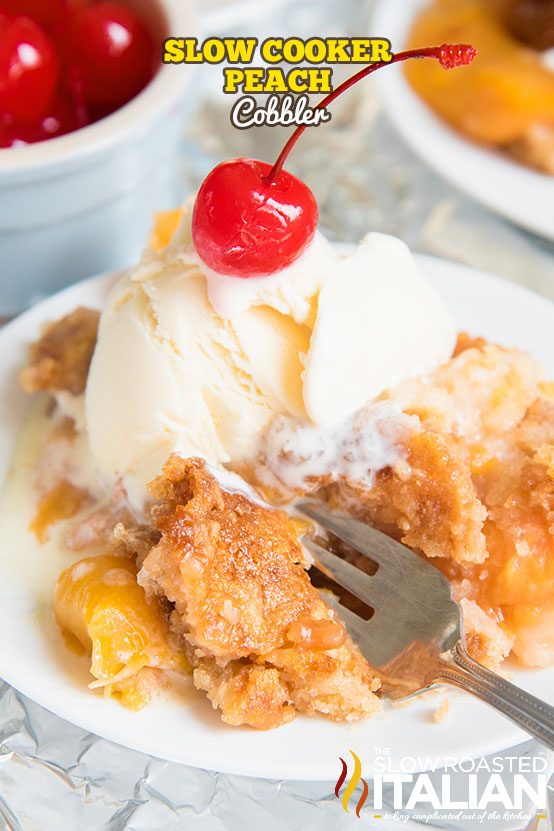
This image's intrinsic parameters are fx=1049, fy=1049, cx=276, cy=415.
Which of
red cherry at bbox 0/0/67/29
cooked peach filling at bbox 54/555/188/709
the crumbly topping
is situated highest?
red cherry at bbox 0/0/67/29

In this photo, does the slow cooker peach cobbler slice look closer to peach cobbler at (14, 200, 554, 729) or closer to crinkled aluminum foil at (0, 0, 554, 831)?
peach cobbler at (14, 200, 554, 729)

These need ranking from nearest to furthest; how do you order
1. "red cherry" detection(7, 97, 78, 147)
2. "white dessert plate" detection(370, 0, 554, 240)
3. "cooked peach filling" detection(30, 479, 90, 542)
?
"cooked peach filling" detection(30, 479, 90, 542) → "red cherry" detection(7, 97, 78, 147) → "white dessert plate" detection(370, 0, 554, 240)

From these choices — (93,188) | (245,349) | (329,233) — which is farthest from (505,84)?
(245,349)

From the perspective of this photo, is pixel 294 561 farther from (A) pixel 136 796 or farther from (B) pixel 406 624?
(A) pixel 136 796

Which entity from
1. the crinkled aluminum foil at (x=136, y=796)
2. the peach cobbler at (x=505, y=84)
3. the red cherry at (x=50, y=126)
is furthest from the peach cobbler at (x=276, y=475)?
the peach cobbler at (x=505, y=84)

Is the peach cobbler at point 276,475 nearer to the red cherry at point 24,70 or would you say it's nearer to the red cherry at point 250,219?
the red cherry at point 250,219

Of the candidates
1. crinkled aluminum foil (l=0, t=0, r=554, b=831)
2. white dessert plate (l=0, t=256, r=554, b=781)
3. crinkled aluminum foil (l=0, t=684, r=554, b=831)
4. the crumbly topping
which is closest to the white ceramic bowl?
the crumbly topping

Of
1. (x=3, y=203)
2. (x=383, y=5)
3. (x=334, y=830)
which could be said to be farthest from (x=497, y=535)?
(x=383, y=5)
